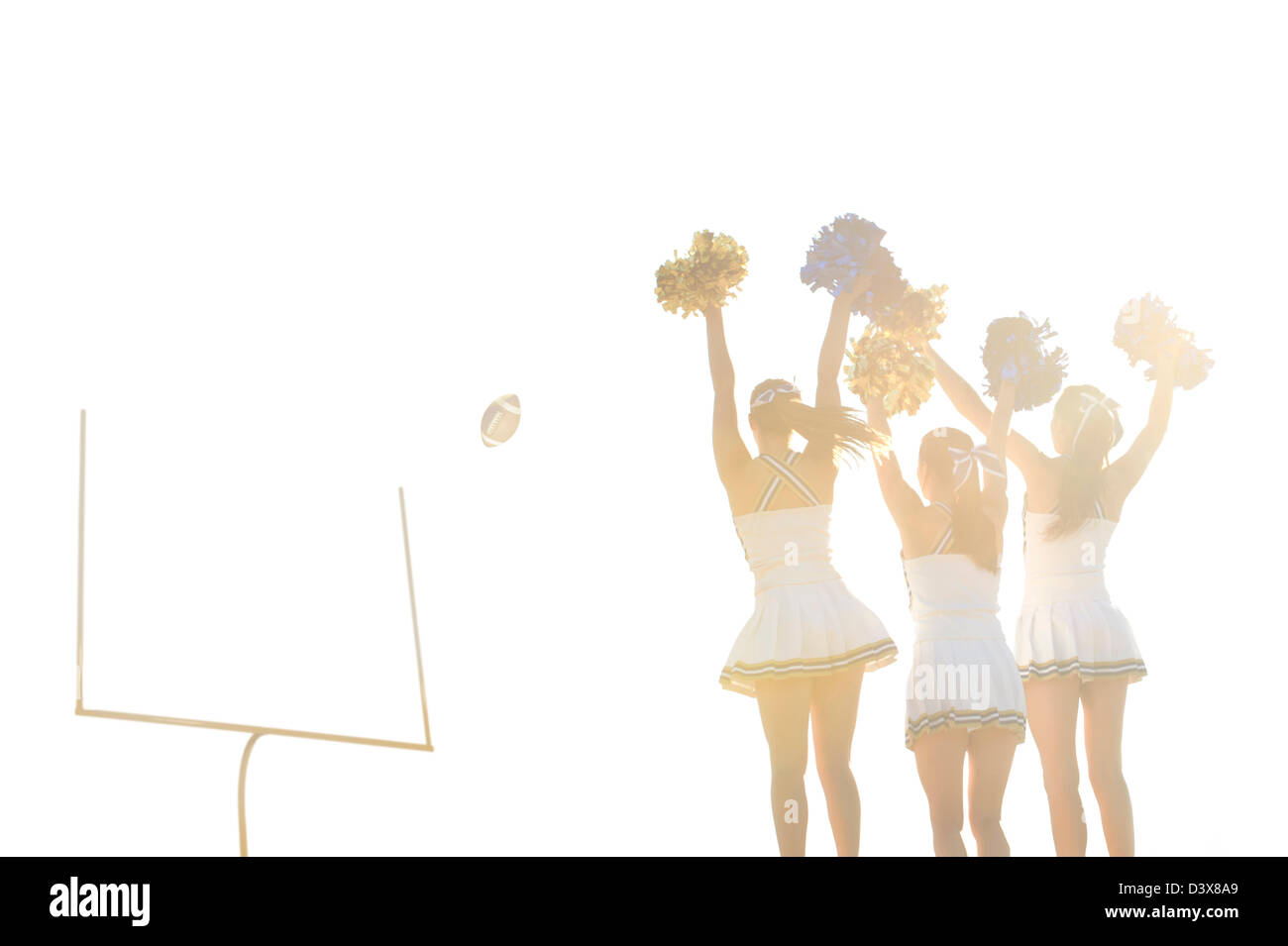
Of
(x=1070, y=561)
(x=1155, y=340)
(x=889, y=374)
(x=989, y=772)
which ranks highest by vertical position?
(x=1155, y=340)

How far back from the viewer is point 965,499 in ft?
18.5

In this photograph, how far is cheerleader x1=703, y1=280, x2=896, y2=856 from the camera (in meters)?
5.12

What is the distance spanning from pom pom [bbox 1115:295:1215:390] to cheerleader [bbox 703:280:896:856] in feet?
6.24

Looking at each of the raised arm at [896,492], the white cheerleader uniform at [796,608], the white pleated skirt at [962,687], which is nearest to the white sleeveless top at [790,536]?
the white cheerleader uniform at [796,608]

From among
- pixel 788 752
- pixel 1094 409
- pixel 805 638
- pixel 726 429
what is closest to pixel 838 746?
pixel 788 752

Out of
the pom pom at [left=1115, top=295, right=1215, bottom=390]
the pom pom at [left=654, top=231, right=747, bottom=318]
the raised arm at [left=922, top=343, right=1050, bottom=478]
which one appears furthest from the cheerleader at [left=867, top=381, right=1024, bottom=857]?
the pom pom at [left=1115, top=295, right=1215, bottom=390]

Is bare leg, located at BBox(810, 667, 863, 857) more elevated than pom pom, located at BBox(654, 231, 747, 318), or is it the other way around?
pom pom, located at BBox(654, 231, 747, 318)

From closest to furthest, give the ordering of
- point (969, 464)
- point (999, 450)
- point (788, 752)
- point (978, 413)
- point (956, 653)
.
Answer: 1. point (788, 752)
2. point (956, 653)
3. point (969, 464)
4. point (999, 450)
5. point (978, 413)

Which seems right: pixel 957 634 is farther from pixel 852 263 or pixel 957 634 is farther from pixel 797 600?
pixel 852 263

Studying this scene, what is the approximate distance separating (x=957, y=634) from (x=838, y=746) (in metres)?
0.80

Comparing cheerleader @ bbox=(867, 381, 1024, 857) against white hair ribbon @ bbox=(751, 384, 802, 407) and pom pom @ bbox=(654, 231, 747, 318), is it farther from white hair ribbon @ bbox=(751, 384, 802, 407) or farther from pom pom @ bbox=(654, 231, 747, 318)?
pom pom @ bbox=(654, 231, 747, 318)
